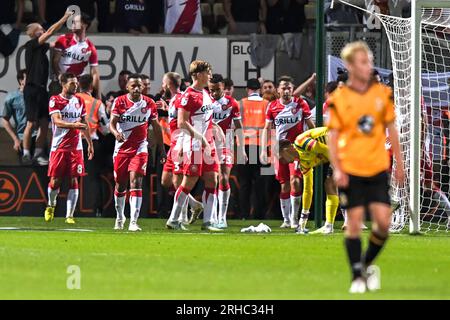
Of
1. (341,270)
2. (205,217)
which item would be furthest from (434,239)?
(341,270)

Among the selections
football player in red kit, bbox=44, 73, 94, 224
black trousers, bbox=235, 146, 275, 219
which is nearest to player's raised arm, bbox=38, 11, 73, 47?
football player in red kit, bbox=44, 73, 94, 224

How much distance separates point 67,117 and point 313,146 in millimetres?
5043

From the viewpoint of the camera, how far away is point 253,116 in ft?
78.7

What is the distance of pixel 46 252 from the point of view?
1562 centimetres

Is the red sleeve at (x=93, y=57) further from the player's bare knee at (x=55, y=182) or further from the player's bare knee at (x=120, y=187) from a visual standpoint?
the player's bare knee at (x=120, y=187)

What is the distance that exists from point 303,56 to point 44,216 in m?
5.80

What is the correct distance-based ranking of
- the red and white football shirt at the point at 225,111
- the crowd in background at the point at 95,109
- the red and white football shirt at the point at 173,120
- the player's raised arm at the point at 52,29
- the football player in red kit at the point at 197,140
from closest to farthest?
the football player in red kit at the point at 197,140 < the red and white football shirt at the point at 173,120 < the red and white football shirt at the point at 225,111 < the crowd in background at the point at 95,109 < the player's raised arm at the point at 52,29

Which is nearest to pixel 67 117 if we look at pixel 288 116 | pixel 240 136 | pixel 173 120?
pixel 173 120

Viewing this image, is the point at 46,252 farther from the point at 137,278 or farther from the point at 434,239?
the point at 434,239

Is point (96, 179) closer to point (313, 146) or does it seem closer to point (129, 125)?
point (129, 125)

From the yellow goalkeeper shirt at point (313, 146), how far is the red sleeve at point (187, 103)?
1.70 meters

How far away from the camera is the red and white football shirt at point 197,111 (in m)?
20.0

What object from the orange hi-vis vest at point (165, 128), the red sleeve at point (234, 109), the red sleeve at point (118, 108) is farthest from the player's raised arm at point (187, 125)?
the orange hi-vis vest at point (165, 128)

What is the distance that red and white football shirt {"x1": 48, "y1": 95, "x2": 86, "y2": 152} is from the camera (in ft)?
73.5
